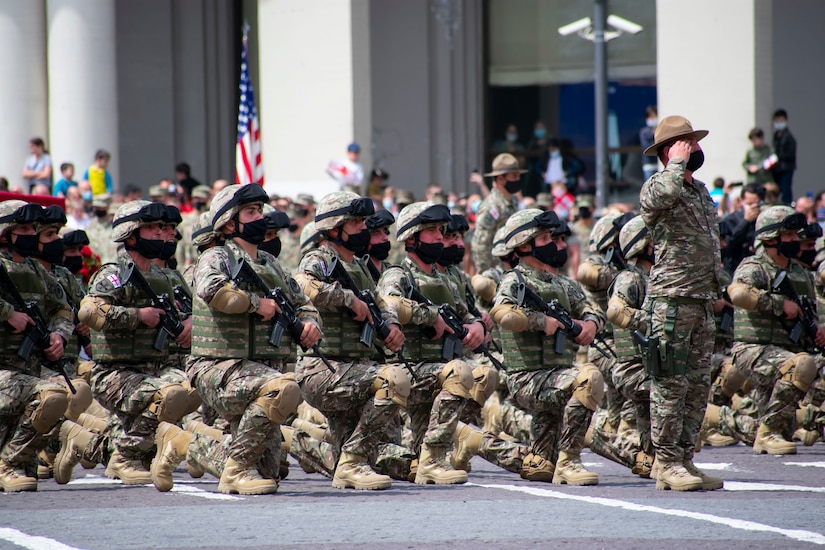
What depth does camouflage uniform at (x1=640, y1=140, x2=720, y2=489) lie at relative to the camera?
8891 mm

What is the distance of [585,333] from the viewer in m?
10.1

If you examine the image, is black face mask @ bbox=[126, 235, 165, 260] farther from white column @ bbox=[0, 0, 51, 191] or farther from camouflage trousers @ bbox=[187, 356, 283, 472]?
white column @ bbox=[0, 0, 51, 191]

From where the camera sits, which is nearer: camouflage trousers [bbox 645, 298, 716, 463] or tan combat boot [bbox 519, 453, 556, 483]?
camouflage trousers [bbox 645, 298, 716, 463]

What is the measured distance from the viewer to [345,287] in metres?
9.59

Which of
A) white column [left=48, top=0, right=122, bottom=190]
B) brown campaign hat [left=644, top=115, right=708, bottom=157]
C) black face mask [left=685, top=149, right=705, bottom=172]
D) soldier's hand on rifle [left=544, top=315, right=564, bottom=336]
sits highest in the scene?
white column [left=48, top=0, right=122, bottom=190]

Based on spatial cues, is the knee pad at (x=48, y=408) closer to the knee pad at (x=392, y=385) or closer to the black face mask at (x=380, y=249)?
the knee pad at (x=392, y=385)

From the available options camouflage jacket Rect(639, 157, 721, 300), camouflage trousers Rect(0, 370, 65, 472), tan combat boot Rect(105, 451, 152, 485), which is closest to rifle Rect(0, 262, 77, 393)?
camouflage trousers Rect(0, 370, 65, 472)

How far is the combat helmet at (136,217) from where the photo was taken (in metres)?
9.98

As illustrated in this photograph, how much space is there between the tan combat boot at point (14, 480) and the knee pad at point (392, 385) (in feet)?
7.38

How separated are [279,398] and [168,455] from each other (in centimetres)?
96

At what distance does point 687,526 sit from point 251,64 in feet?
69.7

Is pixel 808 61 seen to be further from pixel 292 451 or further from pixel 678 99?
pixel 292 451

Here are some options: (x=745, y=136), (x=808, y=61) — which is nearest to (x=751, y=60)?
(x=745, y=136)

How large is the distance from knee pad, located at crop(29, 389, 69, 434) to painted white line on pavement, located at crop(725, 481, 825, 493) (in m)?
4.12
